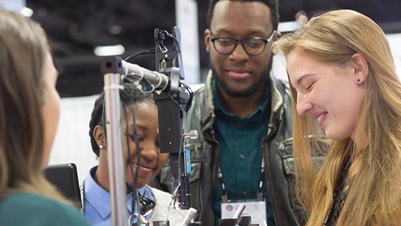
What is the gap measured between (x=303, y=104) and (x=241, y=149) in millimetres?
880

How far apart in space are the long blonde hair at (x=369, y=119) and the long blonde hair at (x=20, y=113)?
109 cm

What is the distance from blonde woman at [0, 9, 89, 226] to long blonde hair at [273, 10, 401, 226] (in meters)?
1.08

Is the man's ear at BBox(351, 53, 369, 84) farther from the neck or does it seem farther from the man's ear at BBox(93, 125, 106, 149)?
the neck

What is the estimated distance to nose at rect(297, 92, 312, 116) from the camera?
2.09 m

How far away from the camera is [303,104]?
6.90 ft

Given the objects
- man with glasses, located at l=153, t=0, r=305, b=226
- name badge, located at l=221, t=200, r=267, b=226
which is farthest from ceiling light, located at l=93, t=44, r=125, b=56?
name badge, located at l=221, t=200, r=267, b=226

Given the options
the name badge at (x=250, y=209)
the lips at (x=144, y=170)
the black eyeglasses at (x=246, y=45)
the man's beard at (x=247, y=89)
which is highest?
the black eyeglasses at (x=246, y=45)

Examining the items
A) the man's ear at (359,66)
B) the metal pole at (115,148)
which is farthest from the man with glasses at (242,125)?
the metal pole at (115,148)

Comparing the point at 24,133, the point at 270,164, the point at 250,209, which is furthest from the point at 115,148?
the point at 270,164

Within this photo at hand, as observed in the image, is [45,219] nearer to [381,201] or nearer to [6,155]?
[6,155]

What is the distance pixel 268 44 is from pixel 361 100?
102 centimetres

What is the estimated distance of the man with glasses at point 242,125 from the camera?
2840 mm

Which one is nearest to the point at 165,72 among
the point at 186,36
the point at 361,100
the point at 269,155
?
the point at 361,100

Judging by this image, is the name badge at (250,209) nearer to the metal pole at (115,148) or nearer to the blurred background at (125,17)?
the metal pole at (115,148)
